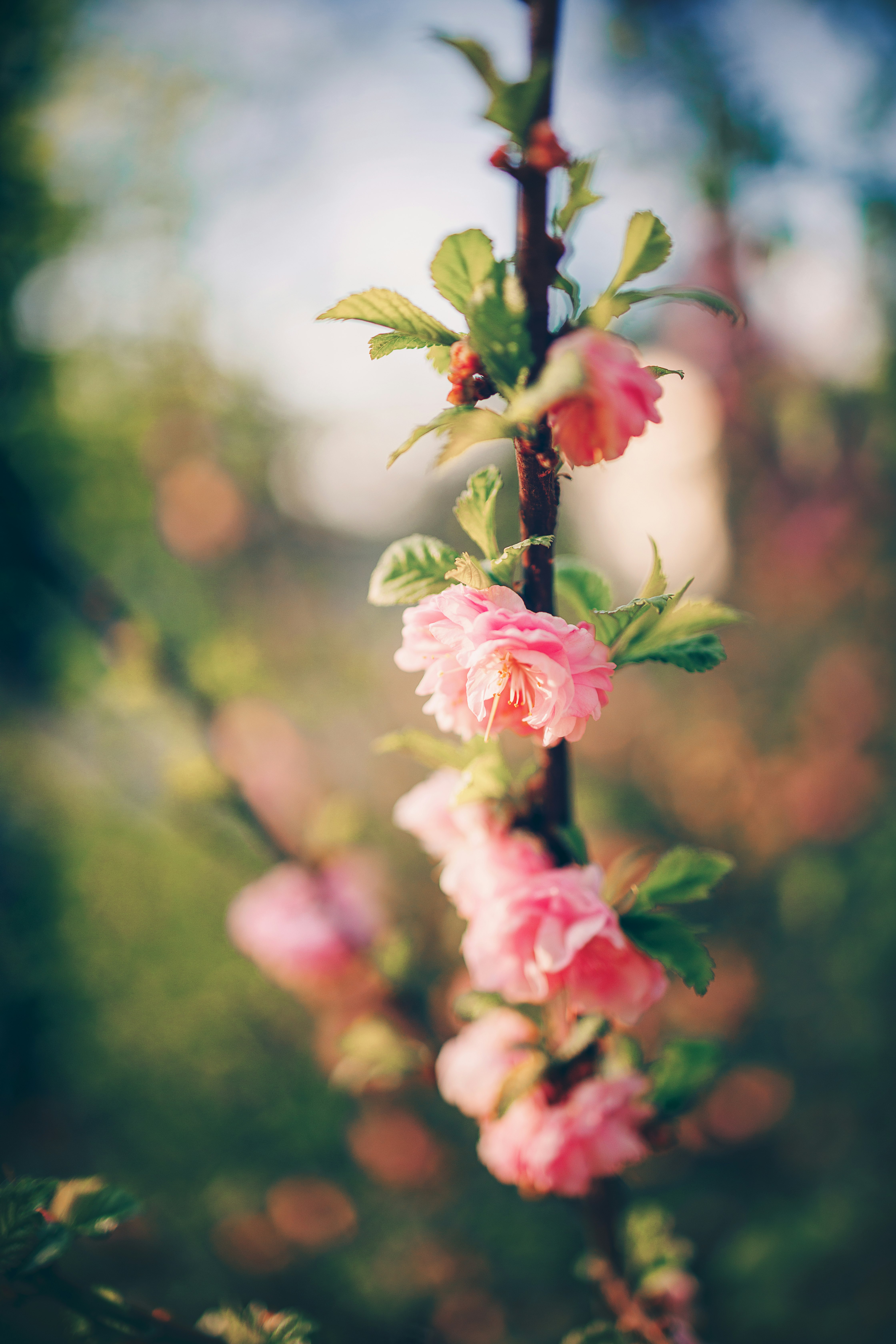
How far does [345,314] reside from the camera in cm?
51

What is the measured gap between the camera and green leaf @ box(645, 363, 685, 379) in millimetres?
485

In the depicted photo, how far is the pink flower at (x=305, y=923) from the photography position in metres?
1.24

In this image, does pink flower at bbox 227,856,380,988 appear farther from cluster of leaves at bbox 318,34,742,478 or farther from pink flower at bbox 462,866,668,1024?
cluster of leaves at bbox 318,34,742,478

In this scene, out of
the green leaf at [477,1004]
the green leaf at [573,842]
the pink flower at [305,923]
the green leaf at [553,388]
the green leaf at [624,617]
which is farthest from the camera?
the pink flower at [305,923]

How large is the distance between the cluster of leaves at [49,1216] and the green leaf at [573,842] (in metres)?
0.55

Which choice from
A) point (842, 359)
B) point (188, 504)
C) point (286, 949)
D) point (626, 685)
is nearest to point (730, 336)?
point (842, 359)

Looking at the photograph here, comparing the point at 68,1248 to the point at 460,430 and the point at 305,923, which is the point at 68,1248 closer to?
the point at 305,923

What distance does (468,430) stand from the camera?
17.8 inches

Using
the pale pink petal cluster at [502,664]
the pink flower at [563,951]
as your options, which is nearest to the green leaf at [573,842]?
the pink flower at [563,951]

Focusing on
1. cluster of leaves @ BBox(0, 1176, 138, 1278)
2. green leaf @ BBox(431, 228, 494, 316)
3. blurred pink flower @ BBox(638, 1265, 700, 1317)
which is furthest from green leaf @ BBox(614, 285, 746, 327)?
blurred pink flower @ BBox(638, 1265, 700, 1317)

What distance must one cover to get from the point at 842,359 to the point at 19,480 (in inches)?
123

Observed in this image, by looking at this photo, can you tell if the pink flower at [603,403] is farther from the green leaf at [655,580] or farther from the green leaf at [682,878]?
the green leaf at [682,878]

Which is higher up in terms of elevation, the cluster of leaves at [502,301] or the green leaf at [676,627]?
the cluster of leaves at [502,301]

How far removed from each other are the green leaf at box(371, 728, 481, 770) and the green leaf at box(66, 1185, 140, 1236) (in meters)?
0.52
